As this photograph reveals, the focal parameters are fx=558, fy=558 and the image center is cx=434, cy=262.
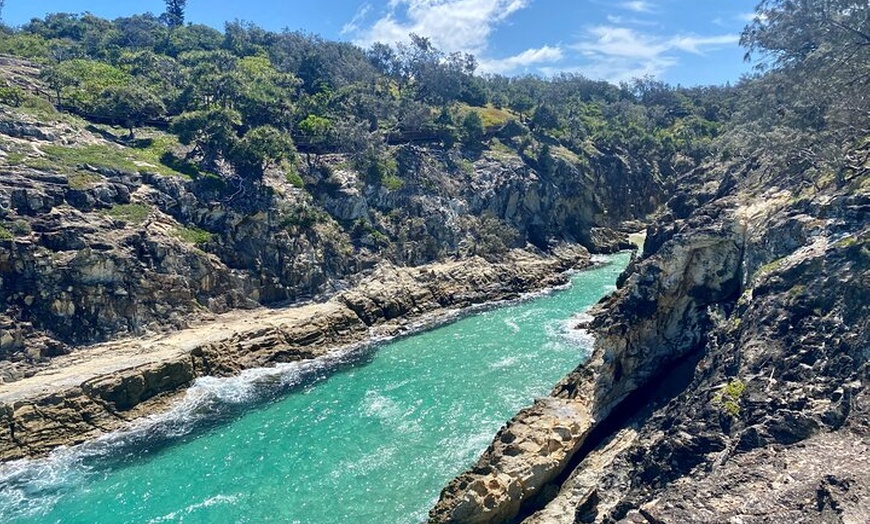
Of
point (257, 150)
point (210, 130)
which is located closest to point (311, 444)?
point (257, 150)

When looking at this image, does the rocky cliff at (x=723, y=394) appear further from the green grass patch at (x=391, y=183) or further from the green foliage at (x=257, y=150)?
the green grass patch at (x=391, y=183)

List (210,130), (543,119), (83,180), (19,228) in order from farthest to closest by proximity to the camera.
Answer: (543,119) → (210,130) → (83,180) → (19,228)

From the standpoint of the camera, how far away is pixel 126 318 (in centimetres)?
4419

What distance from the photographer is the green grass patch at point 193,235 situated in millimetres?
51100

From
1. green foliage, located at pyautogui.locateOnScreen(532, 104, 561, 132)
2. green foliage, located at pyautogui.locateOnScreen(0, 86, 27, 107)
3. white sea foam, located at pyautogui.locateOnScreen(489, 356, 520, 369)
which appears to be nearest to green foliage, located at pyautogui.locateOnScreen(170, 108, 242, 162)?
green foliage, located at pyautogui.locateOnScreen(0, 86, 27, 107)

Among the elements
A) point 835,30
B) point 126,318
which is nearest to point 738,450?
point 835,30

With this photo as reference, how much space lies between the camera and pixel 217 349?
4366cm

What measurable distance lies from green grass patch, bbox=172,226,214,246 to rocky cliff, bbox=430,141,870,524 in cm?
3702

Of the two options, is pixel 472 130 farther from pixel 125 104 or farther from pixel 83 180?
pixel 83 180

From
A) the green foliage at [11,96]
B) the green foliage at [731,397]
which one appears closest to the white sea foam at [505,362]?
the green foliage at [731,397]

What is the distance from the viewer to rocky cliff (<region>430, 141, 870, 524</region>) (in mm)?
14828

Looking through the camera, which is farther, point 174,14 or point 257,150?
point 174,14

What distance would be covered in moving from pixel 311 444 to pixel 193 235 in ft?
92.3

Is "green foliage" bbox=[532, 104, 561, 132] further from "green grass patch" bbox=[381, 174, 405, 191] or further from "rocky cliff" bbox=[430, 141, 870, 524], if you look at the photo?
"rocky cliff" bbox=[430, 141, 870, 524]
